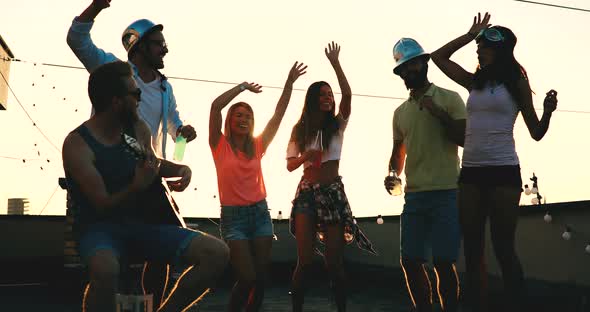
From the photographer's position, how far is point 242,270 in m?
5.24

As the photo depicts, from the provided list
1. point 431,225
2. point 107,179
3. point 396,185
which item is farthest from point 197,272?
point 396,185

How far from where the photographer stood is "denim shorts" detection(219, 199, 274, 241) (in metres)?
5.30

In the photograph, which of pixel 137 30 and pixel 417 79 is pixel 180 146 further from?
pixel 417 79

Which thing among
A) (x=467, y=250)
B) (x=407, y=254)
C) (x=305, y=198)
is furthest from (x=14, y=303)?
(x=467, y=250)

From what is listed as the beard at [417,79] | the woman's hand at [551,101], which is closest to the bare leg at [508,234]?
the woman's hand at [551,101]

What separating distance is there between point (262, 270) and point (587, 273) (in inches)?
148

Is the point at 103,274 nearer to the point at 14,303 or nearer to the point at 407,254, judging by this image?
the point at 407,254

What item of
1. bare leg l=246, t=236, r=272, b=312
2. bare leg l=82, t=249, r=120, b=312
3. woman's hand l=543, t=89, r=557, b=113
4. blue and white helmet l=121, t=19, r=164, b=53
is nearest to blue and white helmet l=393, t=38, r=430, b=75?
woman's hand l=543, t=89, r=557, b=113

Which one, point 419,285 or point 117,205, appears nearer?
point 117,205

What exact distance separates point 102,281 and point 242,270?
2.12 meters

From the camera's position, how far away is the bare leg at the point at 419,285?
5.22m

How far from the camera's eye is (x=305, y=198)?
234 inches

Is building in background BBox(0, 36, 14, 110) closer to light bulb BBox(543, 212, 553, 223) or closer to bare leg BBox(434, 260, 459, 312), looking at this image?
light bulb BBox(543, 212, 553, 223)

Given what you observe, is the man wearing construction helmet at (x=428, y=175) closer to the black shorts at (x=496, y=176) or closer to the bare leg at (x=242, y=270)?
the black shorts at (x=496, y=176)
